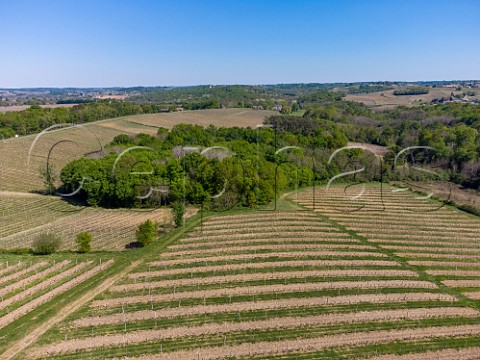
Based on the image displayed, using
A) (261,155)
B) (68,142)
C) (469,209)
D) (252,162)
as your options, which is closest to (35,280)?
(252,162)

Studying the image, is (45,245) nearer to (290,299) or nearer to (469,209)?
(290,299)

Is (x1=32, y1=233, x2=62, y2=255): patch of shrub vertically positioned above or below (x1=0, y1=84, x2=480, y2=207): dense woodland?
below

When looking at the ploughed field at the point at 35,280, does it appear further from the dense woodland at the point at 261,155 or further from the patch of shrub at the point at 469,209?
the patch of shrub at the point at 469,209

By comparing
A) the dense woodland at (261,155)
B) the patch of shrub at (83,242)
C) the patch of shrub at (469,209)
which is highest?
the dense woodland at (261,155)

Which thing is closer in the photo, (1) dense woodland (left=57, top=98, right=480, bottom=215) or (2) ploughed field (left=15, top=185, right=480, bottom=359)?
(2) ploughed field (left=15, top=185, right=480, bottom=359)

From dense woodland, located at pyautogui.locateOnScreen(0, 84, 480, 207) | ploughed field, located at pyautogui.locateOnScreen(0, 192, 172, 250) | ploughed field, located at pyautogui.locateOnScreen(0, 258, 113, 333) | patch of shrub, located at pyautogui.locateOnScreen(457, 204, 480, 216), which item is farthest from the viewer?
Answer: dense woodland, located at pyautogui.locateOnScreen(0, 84, 480, 207)

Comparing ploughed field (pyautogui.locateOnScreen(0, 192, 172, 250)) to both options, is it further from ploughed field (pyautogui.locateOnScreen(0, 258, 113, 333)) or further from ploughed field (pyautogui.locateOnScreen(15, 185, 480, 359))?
ploughed field (pyautogui.locateOnScreen(15, 185, 480, 359))

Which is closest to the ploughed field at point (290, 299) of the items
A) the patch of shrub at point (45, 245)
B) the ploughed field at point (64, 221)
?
the ploughed field at point (64, 221)

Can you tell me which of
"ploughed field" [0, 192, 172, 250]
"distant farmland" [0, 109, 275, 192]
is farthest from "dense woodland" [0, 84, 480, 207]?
"distant farmland" [0, 109, 275, 192]

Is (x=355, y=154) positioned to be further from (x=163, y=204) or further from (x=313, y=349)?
(x=313, y=349)
